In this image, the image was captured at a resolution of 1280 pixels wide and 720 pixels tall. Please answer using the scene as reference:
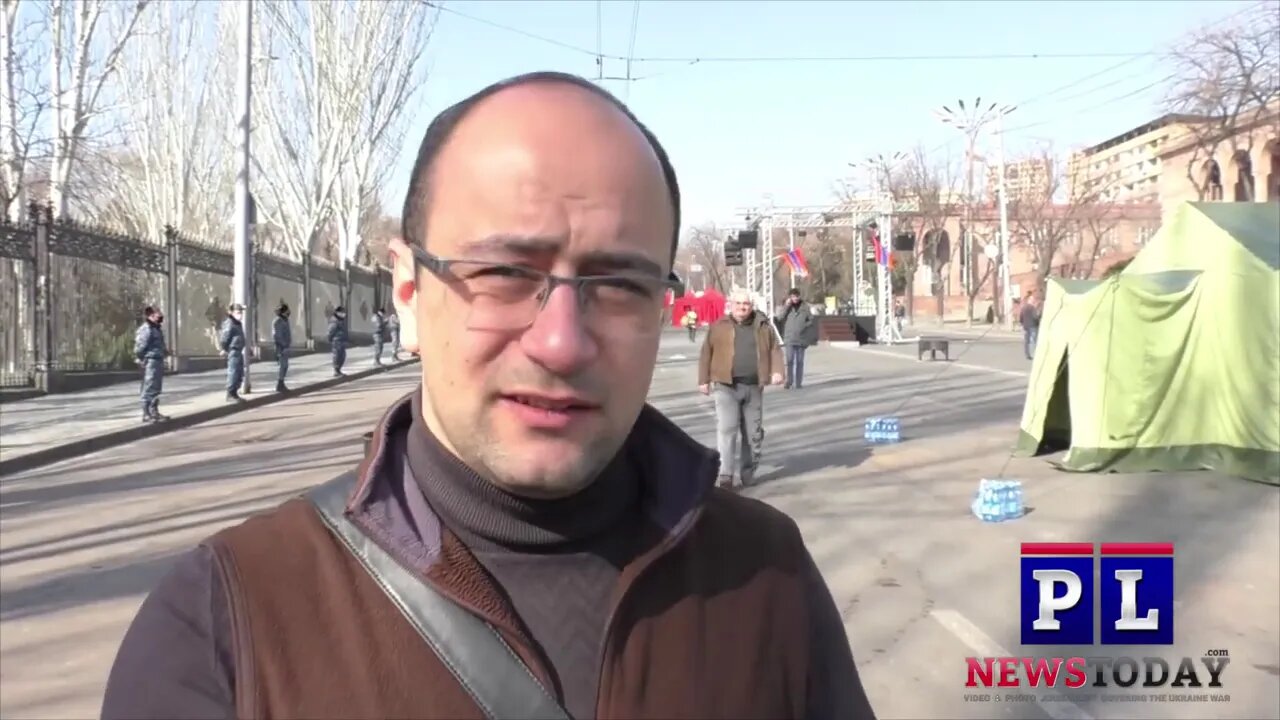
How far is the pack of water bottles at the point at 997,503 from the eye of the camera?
8.51 metres

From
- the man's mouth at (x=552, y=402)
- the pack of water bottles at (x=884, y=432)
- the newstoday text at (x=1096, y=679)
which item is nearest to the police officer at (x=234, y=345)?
the pack of water bottles at (x=884, y=432)

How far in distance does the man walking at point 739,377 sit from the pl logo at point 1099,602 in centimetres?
386

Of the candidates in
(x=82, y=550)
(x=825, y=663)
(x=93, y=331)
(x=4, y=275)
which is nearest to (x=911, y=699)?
(x=825, y=663)

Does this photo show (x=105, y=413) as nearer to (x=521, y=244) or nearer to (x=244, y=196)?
(x=244, y=196)

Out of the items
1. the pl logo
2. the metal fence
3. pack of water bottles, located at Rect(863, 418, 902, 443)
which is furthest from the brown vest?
the metal fence

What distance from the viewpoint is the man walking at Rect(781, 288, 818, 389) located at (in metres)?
20.4

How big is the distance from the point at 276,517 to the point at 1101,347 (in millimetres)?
10870

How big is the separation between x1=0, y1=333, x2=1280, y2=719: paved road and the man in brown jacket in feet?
11.5

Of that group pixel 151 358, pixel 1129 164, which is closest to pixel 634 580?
pixel 151 358

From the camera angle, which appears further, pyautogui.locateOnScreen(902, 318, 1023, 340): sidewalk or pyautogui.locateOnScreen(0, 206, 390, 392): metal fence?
pyautogui.locateOnScreen(902, 318, 1023, 340): sidewalk

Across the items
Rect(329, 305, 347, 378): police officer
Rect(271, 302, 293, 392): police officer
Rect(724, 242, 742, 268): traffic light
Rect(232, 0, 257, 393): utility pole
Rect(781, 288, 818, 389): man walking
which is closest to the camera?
Rect(781, 288, 818, 389): man walking

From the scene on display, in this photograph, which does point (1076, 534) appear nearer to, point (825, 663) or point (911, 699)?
point (911, 699)

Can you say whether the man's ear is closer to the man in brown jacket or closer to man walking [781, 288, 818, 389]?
the man in brown jacket

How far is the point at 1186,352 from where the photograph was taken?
11031 millimetres
